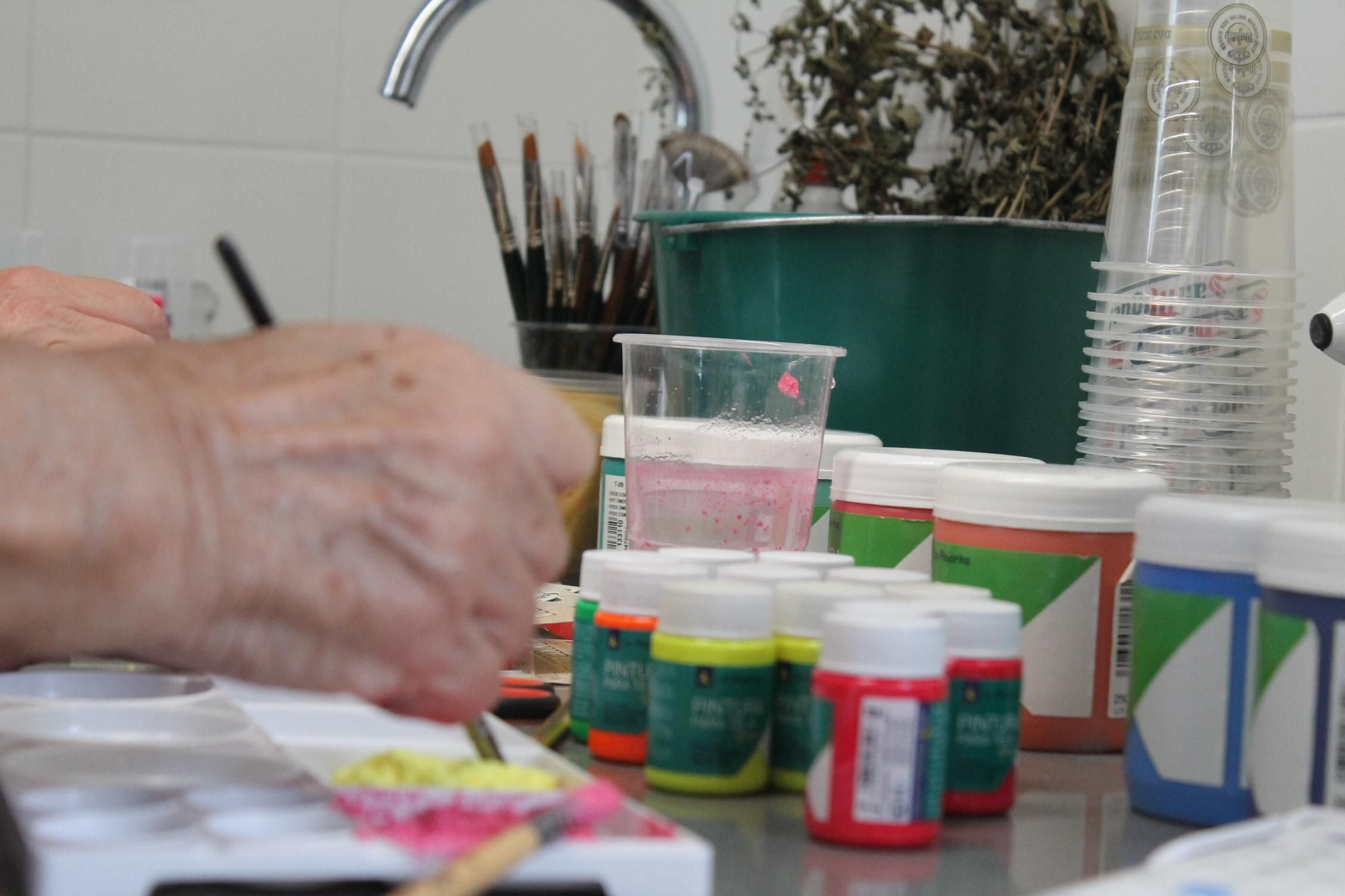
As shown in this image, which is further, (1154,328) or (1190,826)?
(1154,328)

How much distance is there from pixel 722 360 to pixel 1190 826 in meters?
0.39

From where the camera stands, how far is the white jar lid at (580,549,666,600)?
0.69 metres

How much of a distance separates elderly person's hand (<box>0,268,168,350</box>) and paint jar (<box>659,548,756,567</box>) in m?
0.41

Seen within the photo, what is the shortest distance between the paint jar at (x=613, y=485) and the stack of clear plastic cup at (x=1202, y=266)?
0.29 m

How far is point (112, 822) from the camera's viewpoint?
0.46m

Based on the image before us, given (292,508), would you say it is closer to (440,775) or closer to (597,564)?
(440,775)

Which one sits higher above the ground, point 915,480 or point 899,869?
point 915,480

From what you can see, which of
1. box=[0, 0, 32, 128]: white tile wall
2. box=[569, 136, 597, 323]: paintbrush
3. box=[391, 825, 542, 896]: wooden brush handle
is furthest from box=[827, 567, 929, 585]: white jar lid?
box=[0, 0, 32, 128]: white tile wall

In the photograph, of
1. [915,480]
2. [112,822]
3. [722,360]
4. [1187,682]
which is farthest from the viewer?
[722,360]

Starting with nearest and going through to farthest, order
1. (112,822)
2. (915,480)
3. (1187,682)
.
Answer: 1. (112,822)
2. (1187,682)
3. (915,480)

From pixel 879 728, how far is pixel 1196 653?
142 millimetres

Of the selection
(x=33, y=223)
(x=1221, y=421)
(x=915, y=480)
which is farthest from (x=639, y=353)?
(x=33, y=223)

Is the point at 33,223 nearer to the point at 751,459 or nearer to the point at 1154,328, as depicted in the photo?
the point at 751,459

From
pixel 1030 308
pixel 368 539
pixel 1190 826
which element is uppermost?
pixel 1030 308
